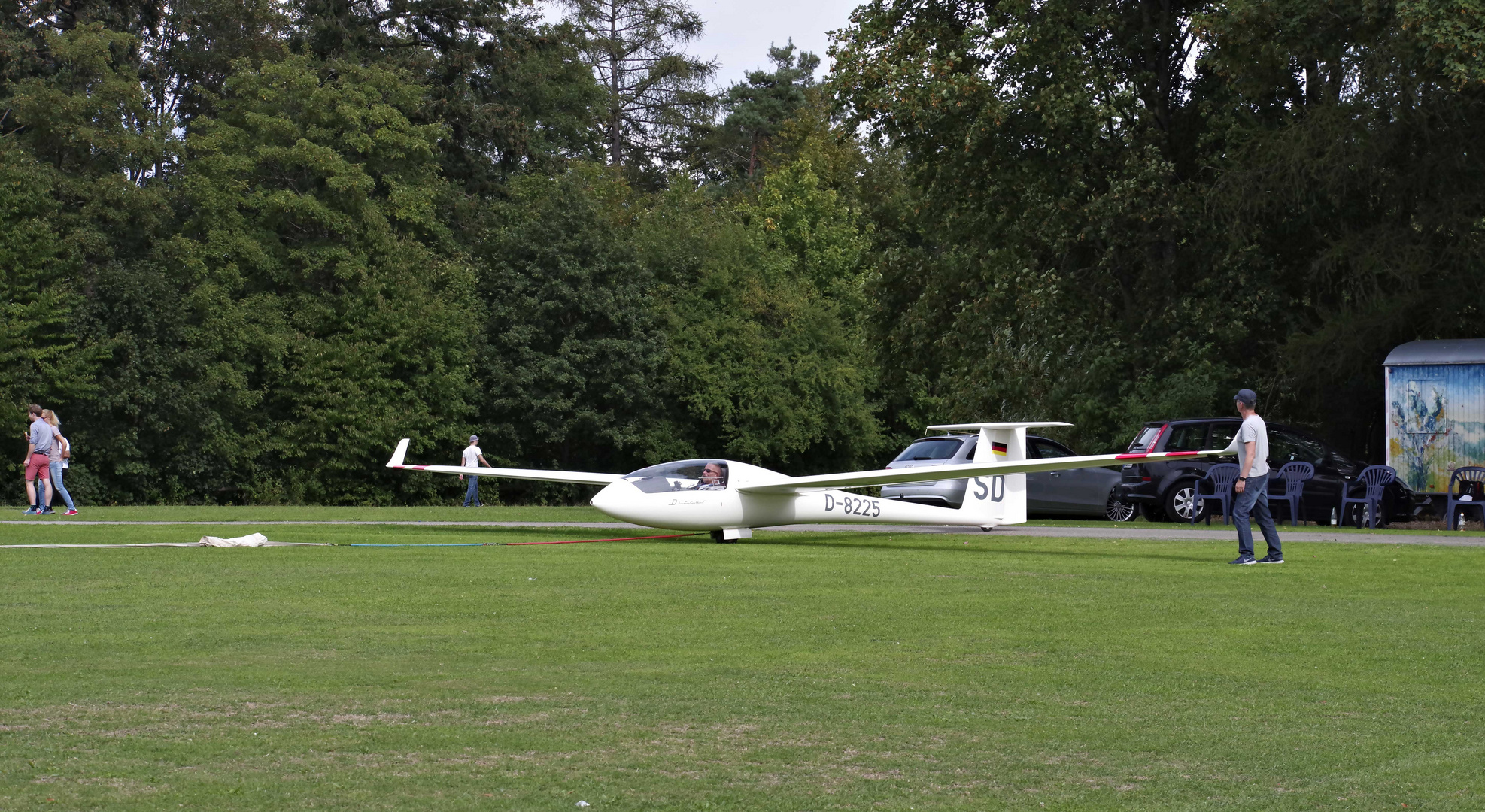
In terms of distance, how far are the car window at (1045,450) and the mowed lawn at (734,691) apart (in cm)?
1317

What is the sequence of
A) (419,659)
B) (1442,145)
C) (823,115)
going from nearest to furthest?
(419,659), (1442,145), (823,115)

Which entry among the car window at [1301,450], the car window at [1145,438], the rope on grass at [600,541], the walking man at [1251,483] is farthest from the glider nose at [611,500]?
the car window at [1301,450]

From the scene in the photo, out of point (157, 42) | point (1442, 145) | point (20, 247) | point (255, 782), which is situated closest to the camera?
point (255, 782)

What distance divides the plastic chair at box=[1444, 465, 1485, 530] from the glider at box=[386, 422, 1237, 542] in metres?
5.92

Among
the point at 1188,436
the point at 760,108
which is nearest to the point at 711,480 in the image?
the point at 1188,436

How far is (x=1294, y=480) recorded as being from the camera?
27.2 meters

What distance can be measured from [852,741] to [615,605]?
5932mm

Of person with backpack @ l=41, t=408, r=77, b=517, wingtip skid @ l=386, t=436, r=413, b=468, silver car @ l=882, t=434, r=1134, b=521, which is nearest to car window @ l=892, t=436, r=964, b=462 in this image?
silver car @ l=882, t=434, r=1134, b=521

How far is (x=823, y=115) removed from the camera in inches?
2936

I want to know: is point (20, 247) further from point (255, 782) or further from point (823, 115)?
point (255, 782)

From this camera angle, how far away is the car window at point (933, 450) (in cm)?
2700

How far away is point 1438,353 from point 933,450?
29.1ft

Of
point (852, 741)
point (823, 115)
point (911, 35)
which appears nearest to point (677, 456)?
point (823, 115)

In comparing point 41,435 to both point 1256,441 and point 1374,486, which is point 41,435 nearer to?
point 1256,441
